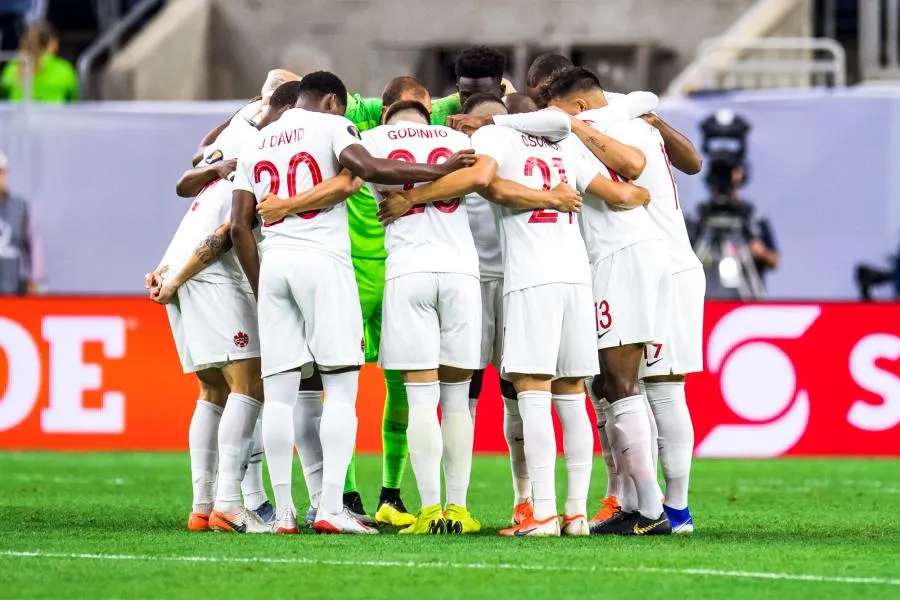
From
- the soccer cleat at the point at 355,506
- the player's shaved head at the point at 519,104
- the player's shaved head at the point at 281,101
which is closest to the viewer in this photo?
the player's shaved head at the point at 281,101

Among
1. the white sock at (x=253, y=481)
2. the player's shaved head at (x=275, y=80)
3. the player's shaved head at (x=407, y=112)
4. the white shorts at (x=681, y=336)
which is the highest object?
the player's shaved head at (x=275, y=80)

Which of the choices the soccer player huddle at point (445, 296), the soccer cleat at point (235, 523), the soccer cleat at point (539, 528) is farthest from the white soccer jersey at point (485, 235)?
the soccer cleat at point (235, 523)

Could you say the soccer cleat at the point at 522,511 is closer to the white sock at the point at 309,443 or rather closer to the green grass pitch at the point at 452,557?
the green grass pitch at the point at 452,557

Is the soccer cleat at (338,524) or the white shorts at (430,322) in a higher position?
the white shorts at (430,322)

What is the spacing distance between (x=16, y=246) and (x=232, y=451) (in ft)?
28.6

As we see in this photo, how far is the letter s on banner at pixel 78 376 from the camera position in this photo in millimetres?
14094

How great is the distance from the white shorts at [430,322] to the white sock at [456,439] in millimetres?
178

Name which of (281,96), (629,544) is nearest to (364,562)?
(629,544)

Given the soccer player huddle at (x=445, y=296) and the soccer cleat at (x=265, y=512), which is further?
the soccer cleat at (x=265, y=512)

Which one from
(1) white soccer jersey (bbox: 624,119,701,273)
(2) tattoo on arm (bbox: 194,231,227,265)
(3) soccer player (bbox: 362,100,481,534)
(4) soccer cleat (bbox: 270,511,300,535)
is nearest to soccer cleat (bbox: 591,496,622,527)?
(3) soccer player (bbox: 362,100,481,534)

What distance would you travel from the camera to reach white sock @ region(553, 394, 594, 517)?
8.23m

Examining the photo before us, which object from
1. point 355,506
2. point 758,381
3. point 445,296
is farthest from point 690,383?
point 445,296

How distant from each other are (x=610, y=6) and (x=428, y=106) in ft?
37.4

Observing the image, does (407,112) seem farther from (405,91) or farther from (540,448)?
(540,448)
